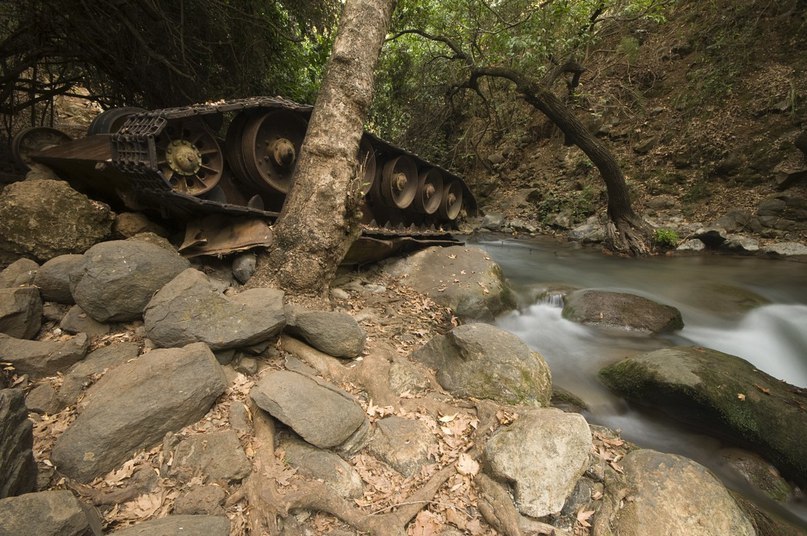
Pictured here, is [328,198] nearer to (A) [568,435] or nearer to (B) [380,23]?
(B) [380,23]

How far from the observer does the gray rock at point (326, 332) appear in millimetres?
3195

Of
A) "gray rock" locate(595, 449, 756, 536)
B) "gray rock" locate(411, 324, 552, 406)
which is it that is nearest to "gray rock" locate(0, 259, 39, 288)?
"gray rock" locate(411, 324, 552, 406)

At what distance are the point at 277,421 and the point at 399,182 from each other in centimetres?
540

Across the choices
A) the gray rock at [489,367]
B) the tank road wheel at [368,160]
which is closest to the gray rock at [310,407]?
the gray rock at [489,367]

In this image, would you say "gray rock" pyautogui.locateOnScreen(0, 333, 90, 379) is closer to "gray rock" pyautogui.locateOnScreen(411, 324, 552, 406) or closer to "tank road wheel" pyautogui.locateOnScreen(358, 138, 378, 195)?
"gray rock" pyautogui.locateOnScreen(411, 324, 552, 406)

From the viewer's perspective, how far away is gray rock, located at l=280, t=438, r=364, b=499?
7.15 ft

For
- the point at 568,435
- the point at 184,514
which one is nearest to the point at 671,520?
the point at 568,435

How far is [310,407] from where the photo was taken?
239 centimetres

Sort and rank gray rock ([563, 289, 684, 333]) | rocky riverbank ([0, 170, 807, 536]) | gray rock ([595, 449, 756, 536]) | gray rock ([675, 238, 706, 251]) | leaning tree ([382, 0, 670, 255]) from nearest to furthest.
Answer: rocky riverbank ([0, 170, 807, 536]), gray rock ([595, 449, 756, 536]), gray rock ([563, 289, 684, 333]), leaning tree ([382, 0, 670, 255]), gray rock ([675, 238, 706, 251])

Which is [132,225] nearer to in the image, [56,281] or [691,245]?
[56,281]

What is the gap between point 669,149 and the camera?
34.5 ft

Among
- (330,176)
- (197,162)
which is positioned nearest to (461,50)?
(330,176)

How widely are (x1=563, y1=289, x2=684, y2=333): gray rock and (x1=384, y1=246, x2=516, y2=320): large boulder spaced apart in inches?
38.0

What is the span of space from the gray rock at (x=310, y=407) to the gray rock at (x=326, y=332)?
0.60 m
